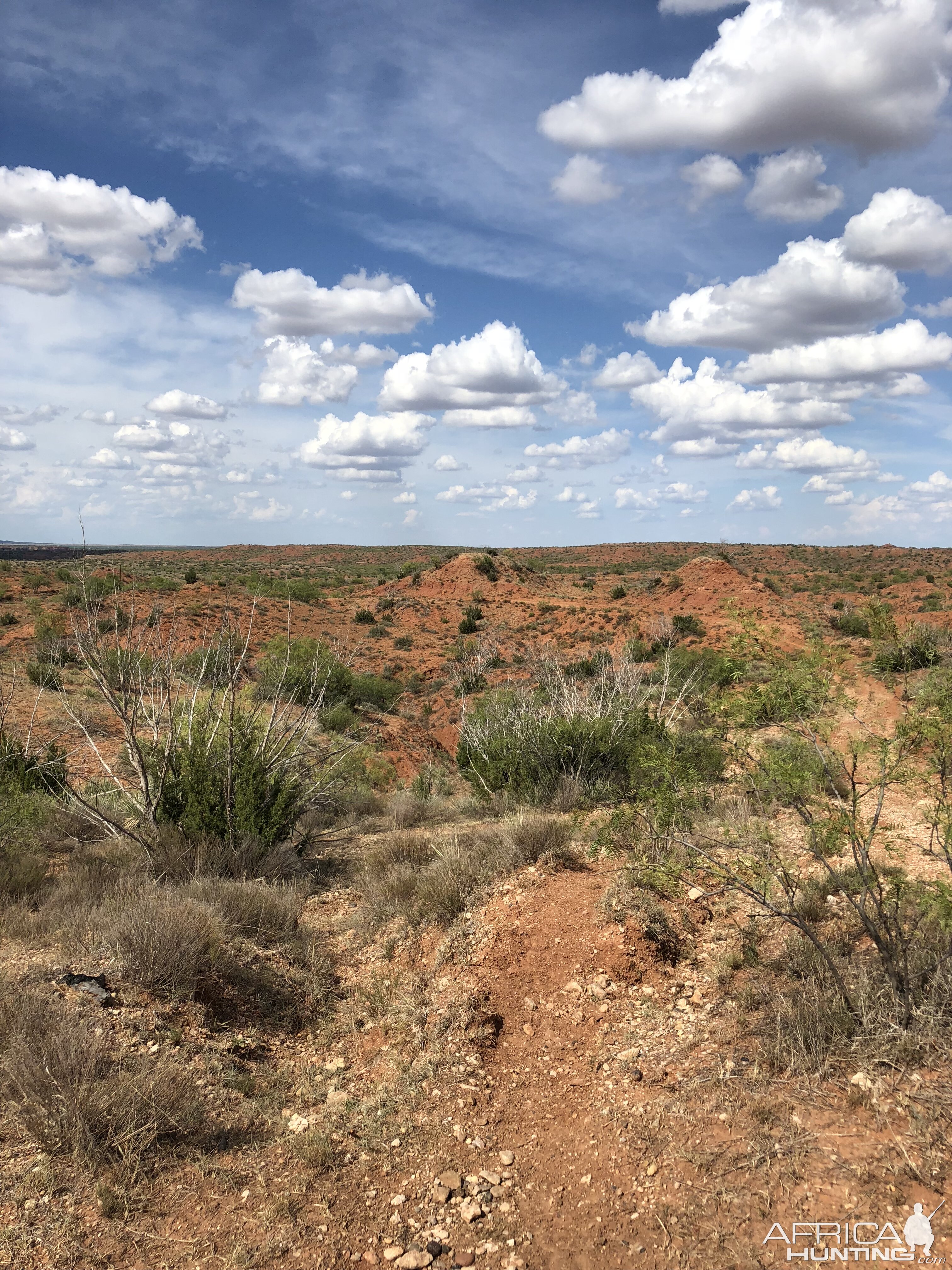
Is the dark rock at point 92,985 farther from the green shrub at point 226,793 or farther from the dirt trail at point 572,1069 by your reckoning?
the green shrub at point 226,793

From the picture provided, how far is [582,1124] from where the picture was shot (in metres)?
4.01

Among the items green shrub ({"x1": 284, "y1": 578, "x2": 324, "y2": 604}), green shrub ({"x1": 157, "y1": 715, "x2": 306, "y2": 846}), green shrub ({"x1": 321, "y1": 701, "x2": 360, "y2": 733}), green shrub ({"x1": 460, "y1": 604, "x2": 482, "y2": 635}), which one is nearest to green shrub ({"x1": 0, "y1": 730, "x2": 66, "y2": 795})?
green shrub ({"x1": 157, "y1": 715, "x2": 306, "y2": 846})

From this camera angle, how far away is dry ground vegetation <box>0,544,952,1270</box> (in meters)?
3.27

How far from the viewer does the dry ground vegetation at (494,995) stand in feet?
10.7

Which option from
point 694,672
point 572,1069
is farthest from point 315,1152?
point 694,672

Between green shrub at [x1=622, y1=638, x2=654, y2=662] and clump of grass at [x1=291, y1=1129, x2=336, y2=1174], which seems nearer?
clump of grass at [x1=291, y1=1129, x2=336, y2=1174]

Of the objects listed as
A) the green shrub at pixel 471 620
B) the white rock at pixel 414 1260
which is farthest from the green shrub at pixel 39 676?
the green shrub at pixel 471 620

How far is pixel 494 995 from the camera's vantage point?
5.32 m

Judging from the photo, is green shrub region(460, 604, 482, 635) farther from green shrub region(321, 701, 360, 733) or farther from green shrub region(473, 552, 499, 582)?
green shrub region(321, 701, 360, 733)

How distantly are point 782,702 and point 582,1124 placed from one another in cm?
257

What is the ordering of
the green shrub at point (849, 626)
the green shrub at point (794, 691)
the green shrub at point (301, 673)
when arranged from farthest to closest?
the green shrub at point (849, 626) < the green shrub at point (301, 673) < the green shrub at point (794, 691)

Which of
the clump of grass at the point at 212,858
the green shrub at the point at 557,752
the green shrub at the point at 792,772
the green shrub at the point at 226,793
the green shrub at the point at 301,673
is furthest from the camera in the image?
the green shrub at the point at 301,673

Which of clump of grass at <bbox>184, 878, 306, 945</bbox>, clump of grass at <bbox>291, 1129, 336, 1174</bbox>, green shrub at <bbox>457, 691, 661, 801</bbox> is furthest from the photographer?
green shrub at <bbox>457, 691, 661, 801</bbox>

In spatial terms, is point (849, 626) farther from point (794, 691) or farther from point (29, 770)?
point (29, 770)
